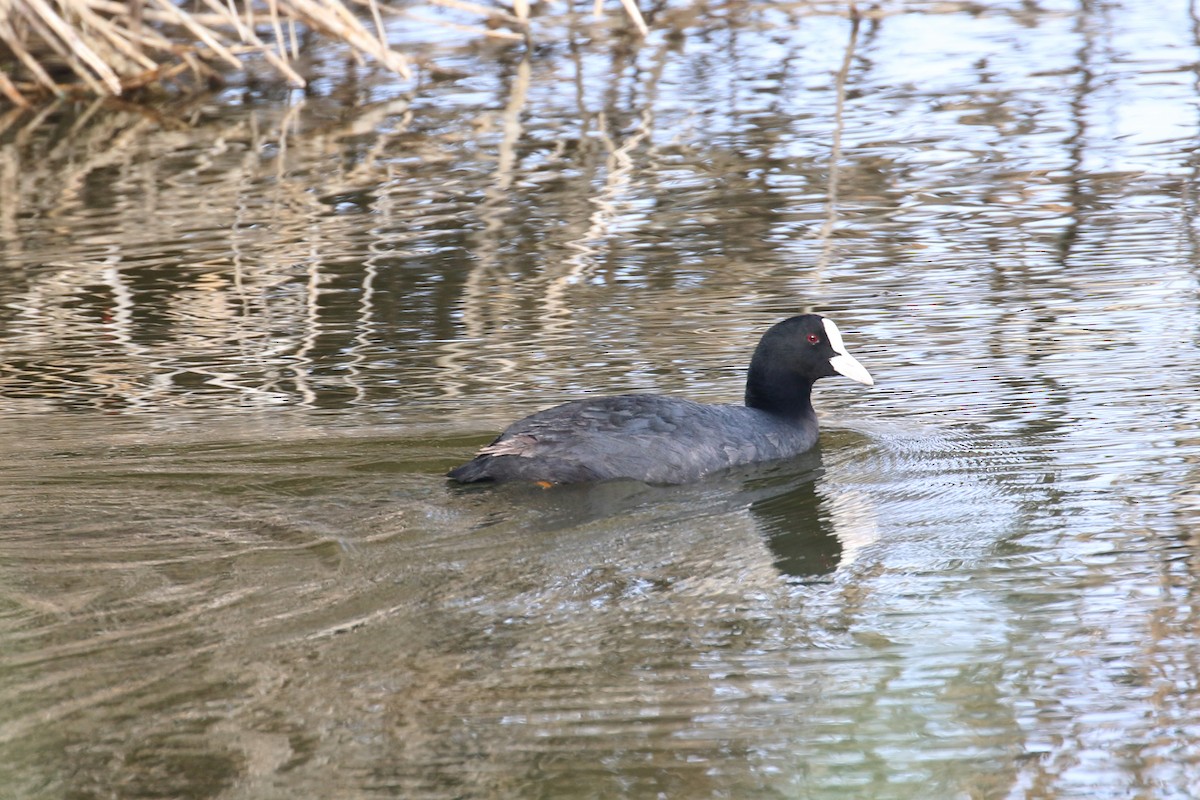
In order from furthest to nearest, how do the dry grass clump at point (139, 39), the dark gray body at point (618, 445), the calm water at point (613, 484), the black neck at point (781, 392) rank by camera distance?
1. the dry grass clump at point (139, 39)
2. the black neck at point (781, 392)
3. the dark gray body at point (618, 445)
4. the calm water at point (613, 484)

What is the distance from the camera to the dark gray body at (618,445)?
5.28 metres

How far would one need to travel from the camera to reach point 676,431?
215 inches

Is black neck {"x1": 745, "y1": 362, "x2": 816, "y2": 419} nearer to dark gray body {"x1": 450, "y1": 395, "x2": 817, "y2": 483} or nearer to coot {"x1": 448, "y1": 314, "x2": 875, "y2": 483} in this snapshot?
coot {"x1": 448, "y1": 314, "x2": 875, "y2": 483}

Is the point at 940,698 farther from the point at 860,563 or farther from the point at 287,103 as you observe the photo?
the point at 287,103

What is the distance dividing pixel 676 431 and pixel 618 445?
210 millimetres

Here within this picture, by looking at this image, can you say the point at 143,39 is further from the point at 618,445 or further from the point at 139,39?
the point at 618,445

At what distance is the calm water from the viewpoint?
3.63 m

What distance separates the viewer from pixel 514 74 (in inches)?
542

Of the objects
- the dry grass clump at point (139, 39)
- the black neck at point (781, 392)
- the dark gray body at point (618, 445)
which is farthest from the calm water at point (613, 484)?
the dry grass clump at point (139, 39)

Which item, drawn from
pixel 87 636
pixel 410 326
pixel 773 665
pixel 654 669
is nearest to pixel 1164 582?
pixel 773 665

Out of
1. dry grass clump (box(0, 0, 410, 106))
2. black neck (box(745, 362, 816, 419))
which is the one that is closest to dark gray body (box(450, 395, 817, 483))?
black neck (box(745, 362, 816, 419))

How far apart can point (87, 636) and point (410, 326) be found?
332cm

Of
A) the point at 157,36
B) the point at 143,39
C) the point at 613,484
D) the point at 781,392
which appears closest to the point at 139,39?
the point at 143,39

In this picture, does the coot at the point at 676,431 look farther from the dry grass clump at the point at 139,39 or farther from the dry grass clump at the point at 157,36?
the dry grass clump at the point at 139,39
